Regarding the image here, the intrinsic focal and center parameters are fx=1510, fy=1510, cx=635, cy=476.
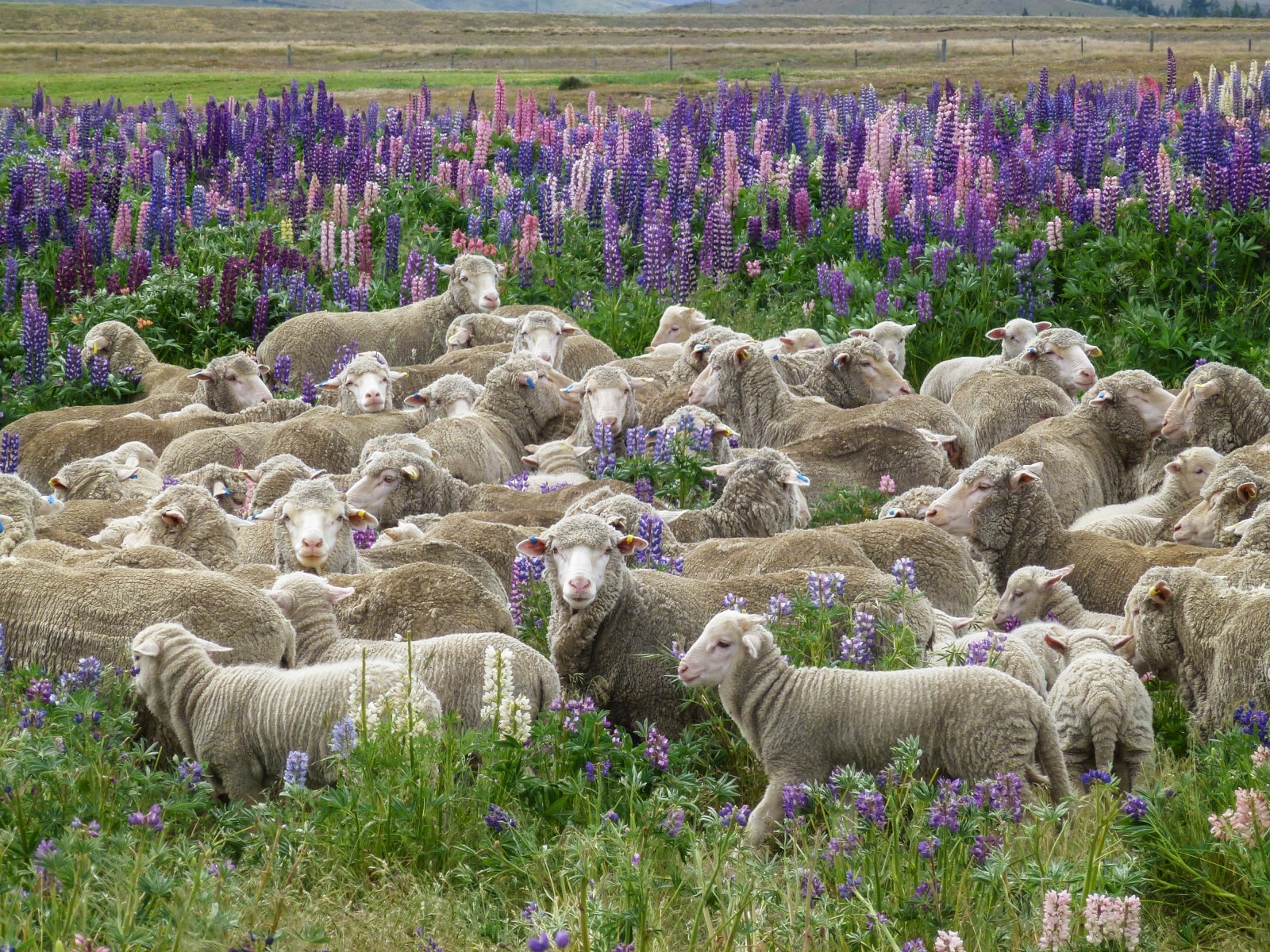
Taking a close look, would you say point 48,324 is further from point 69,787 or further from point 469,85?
point 469,85

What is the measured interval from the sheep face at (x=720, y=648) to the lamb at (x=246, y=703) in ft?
3.13

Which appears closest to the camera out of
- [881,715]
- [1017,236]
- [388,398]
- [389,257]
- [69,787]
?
[69,787]

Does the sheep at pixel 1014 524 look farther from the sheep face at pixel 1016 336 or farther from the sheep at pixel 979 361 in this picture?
the sheep face at pixel 1016 336

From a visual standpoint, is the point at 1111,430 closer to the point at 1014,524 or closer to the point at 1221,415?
the point at 1221,415

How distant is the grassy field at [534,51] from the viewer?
38562 mm

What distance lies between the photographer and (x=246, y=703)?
18.9ft

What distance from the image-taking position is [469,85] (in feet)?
126

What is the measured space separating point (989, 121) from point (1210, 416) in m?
8.20

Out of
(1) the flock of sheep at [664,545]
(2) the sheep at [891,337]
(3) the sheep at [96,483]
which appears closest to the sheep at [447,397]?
(1) the flock of sheep at [664,545]

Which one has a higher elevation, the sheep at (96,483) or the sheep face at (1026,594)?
the sheep face at (1026,594)

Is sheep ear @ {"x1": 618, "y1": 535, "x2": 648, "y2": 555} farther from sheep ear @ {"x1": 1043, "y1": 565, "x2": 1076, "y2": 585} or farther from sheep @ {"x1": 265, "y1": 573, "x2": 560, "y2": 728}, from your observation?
sheep ear @ {"x1": 1043, "y1": 565, "x2": 1076, "y2": 585}

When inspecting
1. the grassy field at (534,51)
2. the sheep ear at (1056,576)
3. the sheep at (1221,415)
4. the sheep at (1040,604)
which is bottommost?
the sheep at (1040,604)

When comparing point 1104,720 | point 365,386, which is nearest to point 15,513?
point 365,386

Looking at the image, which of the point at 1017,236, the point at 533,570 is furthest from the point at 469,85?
the point at 533,570
